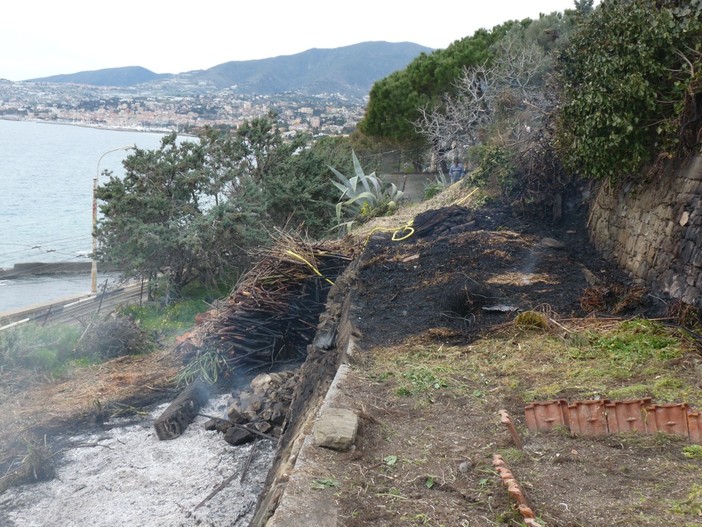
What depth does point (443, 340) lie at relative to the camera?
7.47 meters

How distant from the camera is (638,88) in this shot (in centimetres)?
761

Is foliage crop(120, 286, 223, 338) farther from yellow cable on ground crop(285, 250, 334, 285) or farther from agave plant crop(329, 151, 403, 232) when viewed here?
yellow cable on ground crop(285, 250, 334, 285)

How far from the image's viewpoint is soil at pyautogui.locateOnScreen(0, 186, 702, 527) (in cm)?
410

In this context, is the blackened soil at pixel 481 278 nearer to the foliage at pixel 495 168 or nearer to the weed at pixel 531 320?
the weed at pixel 531 320

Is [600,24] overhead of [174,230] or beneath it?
overhead

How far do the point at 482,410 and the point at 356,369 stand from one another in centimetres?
146

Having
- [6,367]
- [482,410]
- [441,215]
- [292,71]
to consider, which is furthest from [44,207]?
[292,71]

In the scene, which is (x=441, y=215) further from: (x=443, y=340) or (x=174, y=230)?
(x=174, y=230)

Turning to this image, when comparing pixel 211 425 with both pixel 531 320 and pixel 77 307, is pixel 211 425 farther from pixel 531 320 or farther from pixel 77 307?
pixel 77 307

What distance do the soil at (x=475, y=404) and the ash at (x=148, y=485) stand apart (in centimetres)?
229

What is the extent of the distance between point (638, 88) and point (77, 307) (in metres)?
22.8

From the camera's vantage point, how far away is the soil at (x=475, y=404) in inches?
161

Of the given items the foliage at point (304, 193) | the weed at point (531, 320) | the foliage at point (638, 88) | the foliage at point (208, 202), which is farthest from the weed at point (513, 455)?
the foliage at point (304, 193)

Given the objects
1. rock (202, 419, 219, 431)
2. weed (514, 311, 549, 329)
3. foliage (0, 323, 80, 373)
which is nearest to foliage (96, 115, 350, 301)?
foliage (0, 323, 80, 373)
